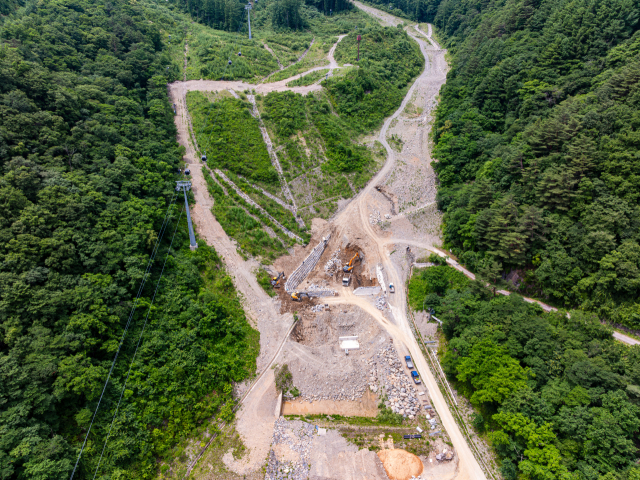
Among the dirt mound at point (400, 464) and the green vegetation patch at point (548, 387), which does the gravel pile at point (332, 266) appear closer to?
the green vegetation patch at point (548, 387)

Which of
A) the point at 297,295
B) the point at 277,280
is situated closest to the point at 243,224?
the point at 277,280

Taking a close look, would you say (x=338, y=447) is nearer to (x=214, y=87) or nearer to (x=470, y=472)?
(x=470, y=472)

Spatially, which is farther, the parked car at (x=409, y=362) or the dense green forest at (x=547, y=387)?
the parked car at (x=409, y=362)

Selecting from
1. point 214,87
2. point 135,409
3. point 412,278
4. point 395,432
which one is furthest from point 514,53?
point 135,409

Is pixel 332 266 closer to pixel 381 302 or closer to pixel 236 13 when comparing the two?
pixel 381 302

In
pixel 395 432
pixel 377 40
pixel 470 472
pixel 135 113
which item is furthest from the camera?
pixel 377 40

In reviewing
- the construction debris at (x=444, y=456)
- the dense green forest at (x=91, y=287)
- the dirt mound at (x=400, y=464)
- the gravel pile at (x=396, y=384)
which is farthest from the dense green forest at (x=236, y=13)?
the construction debris at (x=444, y=456)
